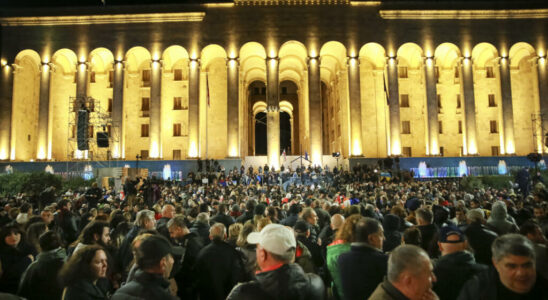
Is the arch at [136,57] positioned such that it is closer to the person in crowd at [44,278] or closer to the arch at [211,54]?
the arch at [211,54]

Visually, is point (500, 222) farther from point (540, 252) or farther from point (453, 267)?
point (453, 267)

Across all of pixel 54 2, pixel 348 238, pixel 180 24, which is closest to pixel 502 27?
pixel 180 24

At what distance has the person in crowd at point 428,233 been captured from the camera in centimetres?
521

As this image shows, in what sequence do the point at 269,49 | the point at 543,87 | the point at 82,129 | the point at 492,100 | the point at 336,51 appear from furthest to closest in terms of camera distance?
the point at 492,100
the point at 336,51
the point at 543,87
the point at 269,49
the point at 82,129

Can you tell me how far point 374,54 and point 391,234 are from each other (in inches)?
1462

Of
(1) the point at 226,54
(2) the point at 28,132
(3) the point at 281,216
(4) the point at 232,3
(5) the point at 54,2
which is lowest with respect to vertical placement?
(3) the point at 281,216

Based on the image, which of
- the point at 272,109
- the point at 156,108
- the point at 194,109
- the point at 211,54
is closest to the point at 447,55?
the point at 272,109

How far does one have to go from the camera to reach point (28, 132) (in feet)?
132

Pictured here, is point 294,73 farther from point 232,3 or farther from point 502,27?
point 502,27

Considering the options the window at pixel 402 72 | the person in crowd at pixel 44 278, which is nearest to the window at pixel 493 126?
the window at pixel 402 72

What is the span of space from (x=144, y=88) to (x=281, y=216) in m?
36.1

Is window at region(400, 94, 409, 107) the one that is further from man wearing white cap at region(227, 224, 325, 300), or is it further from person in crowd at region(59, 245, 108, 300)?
person in crowd at region(59, 245, 108, 300)

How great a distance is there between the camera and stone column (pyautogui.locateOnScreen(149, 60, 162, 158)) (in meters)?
36.9

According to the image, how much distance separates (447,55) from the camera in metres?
41.2
